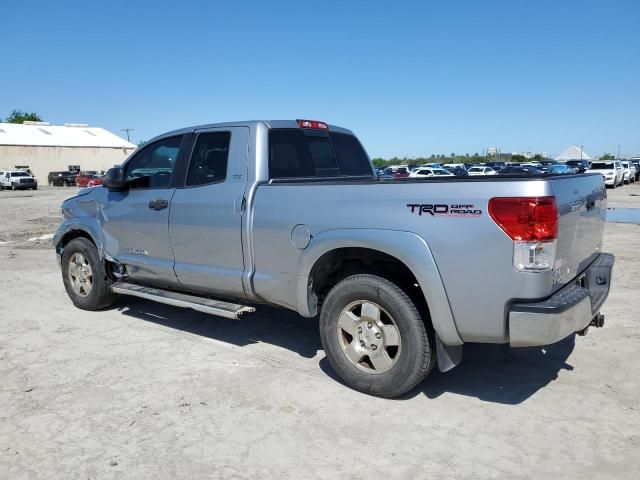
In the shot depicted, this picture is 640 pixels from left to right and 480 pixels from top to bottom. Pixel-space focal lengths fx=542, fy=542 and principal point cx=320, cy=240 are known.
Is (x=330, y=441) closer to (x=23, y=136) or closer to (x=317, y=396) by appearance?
(x=317, y=396)

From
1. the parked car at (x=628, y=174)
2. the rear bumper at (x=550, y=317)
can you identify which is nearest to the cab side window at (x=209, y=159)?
the rear bumper at (x=550, y=317)

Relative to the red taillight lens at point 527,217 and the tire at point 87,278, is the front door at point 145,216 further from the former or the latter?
the red taillight lens at point 527,217

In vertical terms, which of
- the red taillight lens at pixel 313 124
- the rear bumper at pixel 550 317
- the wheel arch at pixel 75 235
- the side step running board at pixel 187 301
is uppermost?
the red taillight lens at pixel 313 124

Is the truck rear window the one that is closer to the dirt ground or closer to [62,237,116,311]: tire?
the dirt ground

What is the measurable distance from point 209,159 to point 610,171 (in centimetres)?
3311

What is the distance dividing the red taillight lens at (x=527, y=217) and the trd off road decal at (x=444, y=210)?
0.45ft

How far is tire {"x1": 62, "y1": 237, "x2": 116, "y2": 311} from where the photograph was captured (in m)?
6.03

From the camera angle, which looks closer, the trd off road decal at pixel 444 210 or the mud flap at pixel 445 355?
the trd off road decal at pixel 444 210

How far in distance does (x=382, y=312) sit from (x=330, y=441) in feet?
3.13

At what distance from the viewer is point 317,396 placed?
3.94m

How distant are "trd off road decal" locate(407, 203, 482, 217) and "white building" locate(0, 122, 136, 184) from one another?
59.9 metres

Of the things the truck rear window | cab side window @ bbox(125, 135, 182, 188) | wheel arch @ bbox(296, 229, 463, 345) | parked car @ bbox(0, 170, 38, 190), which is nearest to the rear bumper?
wheel arch @ bbox(296, 229, 463, 345)

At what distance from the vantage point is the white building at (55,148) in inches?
2153

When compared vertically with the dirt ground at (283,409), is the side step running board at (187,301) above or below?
above
